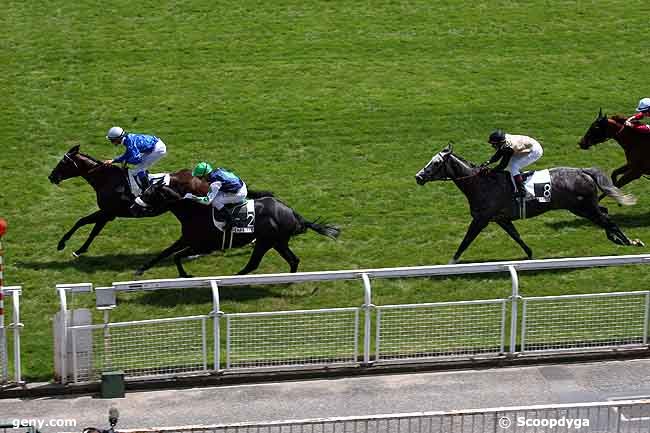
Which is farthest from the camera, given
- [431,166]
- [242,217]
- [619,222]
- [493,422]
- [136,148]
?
[619,222]

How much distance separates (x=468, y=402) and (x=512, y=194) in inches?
175

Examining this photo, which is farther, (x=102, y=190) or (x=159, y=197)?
(x=102, y=190)

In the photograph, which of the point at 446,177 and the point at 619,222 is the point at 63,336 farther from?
the point at 619,222

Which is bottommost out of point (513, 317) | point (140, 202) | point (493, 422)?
point (493, 422)

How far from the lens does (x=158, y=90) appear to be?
23953 millimetres

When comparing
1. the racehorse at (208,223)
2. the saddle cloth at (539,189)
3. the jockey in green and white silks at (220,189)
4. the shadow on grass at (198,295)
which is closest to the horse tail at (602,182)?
the saddle cloth at (539,189)

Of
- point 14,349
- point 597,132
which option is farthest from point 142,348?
point 597,132

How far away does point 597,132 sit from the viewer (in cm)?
1959

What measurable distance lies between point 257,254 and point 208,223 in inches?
29.1

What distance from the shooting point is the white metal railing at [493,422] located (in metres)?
11.8

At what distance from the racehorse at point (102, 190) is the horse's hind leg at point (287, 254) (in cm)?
202

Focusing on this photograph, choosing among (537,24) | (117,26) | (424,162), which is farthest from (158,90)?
(537,24)

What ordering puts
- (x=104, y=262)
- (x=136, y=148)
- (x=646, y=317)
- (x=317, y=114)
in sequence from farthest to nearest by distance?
(x=317, y=114), (x=136, y=148), (x=104, y=262), (x=646, y=317)

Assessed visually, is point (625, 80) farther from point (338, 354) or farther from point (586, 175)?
point (338, 354)
